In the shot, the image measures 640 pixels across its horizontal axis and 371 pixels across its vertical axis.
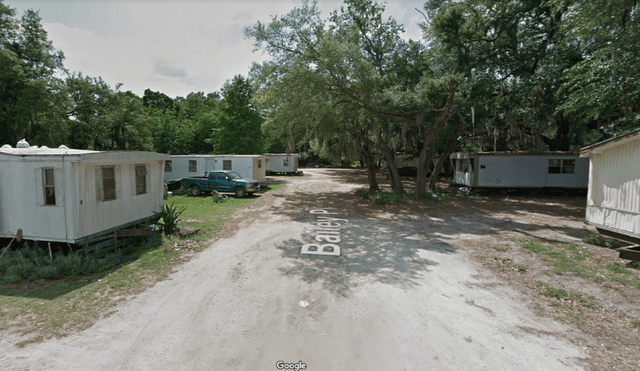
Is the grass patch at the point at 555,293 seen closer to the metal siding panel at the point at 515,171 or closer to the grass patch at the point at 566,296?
the grass patch at the point at 566,296

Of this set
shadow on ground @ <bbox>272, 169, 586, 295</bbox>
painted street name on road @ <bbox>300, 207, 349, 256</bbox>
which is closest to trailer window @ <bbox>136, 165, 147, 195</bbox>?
shadow on ground @ <bbox>272, 169, 586, 295</bbox>

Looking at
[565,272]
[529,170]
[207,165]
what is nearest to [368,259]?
[565,272]

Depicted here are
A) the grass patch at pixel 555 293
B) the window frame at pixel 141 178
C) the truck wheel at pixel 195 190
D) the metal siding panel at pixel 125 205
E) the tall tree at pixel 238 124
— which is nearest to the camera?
the grass patch at pixel 555 293

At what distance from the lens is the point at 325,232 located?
32.8 ft

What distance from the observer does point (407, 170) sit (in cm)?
3666

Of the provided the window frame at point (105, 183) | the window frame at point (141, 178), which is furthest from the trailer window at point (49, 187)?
the window frame at point (141, 178)

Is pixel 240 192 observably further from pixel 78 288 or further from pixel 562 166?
pixel 562 166

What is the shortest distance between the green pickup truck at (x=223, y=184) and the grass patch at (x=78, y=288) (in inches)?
363

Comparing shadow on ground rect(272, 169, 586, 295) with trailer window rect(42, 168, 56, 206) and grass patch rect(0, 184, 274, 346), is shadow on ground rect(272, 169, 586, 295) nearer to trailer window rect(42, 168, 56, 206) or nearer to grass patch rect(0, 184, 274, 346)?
grass patch rect(0, 184, 274, 346)

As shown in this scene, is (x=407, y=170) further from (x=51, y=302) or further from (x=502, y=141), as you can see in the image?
(x=51, y=302)

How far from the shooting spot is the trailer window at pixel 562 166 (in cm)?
1912

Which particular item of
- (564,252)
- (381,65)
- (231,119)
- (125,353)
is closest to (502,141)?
(381,65)

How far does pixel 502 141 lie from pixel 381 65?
13646 mm

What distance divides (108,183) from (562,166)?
25.0 meters
